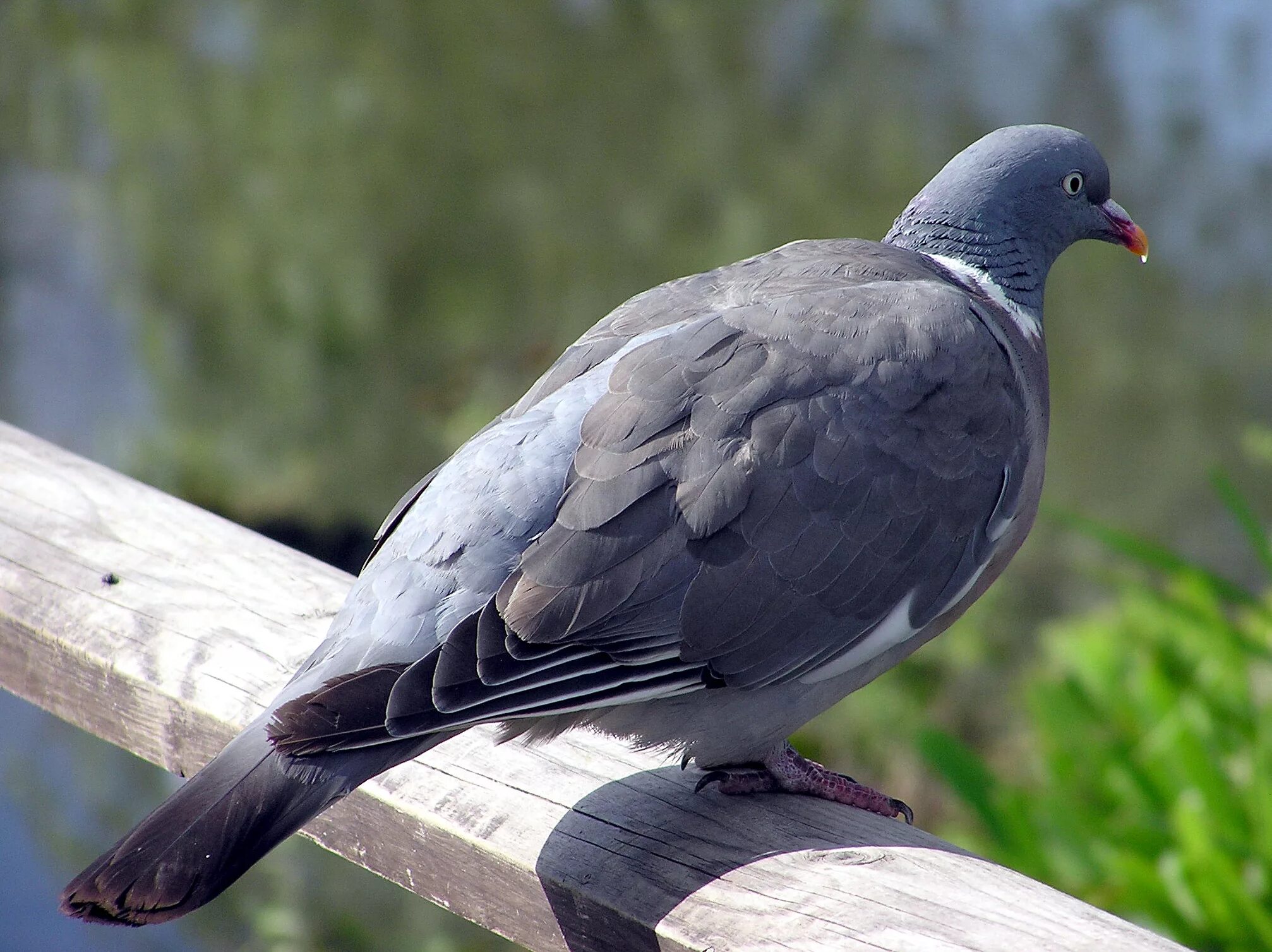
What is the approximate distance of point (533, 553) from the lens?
1.71 meters

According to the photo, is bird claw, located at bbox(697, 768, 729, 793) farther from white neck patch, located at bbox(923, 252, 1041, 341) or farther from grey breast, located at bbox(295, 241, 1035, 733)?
white neck patch, located at bbox(923, 252, 1041, 341)

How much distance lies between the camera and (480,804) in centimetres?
171

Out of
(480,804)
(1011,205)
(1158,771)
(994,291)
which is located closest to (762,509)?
(480,804)

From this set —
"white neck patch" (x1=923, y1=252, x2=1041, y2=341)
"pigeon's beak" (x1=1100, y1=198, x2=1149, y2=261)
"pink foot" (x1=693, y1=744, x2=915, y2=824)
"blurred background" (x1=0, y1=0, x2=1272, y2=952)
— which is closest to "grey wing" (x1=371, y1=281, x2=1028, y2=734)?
"pink foot" (x1=693, y1=744, x2=915, y2=824)

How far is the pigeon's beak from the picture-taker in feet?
8.34

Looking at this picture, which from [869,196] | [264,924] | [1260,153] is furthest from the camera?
[869,196]

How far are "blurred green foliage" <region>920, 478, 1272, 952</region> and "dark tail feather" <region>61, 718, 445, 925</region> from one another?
2.31 metres

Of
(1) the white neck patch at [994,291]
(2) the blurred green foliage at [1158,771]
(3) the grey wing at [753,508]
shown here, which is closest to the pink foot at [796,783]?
(3) the grey wing at [753,508]

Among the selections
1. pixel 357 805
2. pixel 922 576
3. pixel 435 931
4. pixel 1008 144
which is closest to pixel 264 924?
pixel 435 931

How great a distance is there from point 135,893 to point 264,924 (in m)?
2.77

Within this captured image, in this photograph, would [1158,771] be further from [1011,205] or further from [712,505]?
[712,505]

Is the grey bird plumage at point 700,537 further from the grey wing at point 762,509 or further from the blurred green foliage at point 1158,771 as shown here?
the blurred green foliage at point 1158,771

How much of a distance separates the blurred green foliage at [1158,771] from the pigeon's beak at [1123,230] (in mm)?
917

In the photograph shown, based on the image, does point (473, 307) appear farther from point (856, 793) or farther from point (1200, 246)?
point (856, 793)
